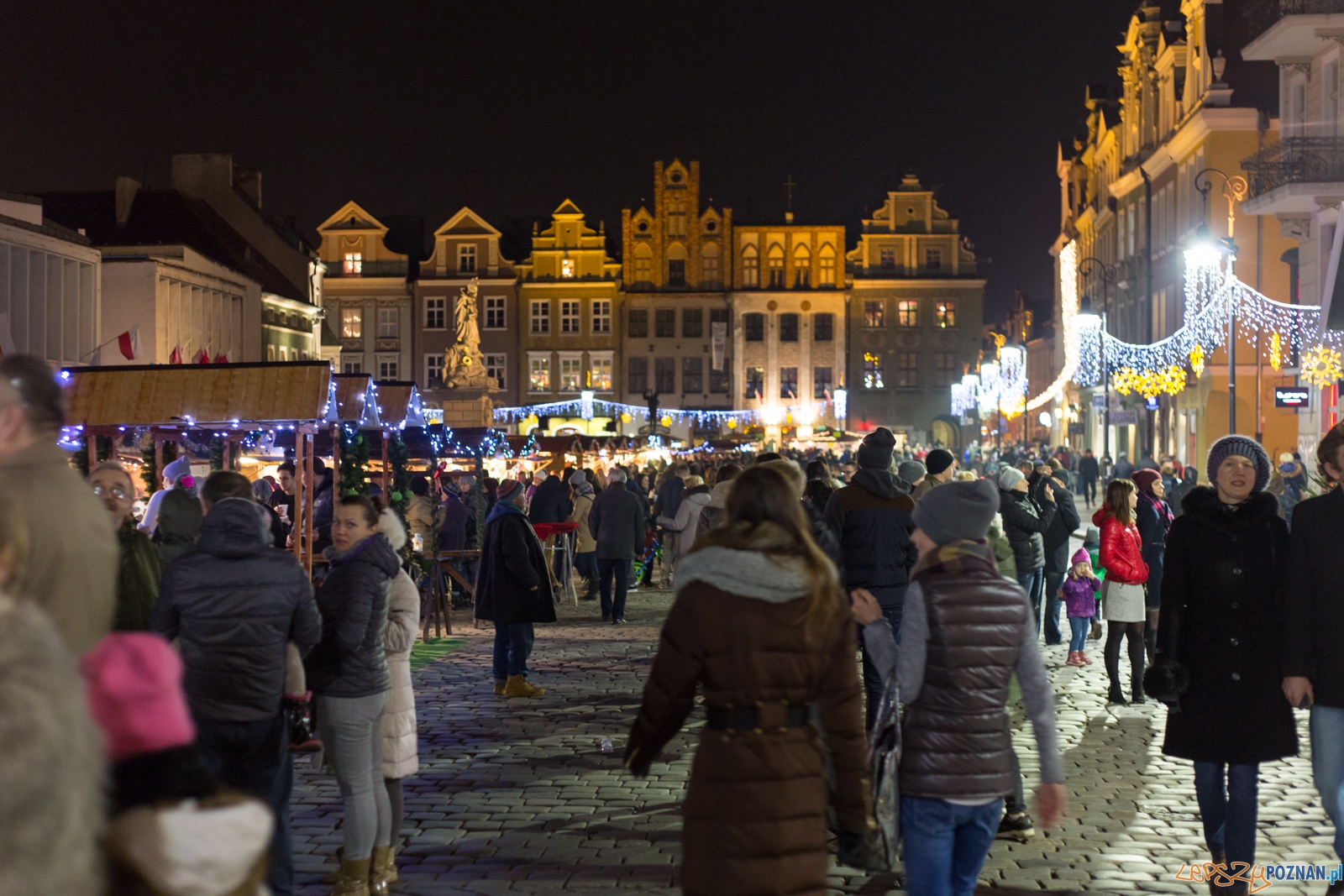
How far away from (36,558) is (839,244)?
231ft

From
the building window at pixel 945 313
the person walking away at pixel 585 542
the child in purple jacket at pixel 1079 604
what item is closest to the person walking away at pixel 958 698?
the child in purple jacket at pixel 1079 604

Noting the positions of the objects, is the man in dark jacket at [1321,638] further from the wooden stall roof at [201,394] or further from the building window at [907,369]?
the building window at [907,369]

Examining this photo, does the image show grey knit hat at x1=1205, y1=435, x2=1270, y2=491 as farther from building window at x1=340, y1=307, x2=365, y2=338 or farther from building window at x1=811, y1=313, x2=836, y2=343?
building window at x1=340, y1=307, x2=365, y2=338

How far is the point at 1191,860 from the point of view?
648cm

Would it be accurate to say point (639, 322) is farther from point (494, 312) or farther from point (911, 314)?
point (911, 314)

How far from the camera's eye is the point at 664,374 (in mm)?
73250

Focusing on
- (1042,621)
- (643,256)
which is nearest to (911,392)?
(643,256)

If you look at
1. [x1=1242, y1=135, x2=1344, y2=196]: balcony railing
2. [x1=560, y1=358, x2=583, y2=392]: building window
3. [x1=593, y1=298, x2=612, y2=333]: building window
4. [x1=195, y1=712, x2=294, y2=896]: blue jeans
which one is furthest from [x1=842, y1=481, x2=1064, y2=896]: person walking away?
[x1=560, y1=358, x2=583, y2=392]: building window

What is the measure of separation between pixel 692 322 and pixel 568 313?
20.4 feet

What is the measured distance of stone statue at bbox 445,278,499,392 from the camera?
104 feet

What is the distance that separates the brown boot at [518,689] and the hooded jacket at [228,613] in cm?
610

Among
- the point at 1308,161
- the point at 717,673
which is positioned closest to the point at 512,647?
the point at 717,673

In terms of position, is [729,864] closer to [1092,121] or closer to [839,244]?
[1092,121]

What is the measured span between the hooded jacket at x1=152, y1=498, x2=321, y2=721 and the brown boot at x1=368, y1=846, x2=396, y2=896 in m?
1.17
